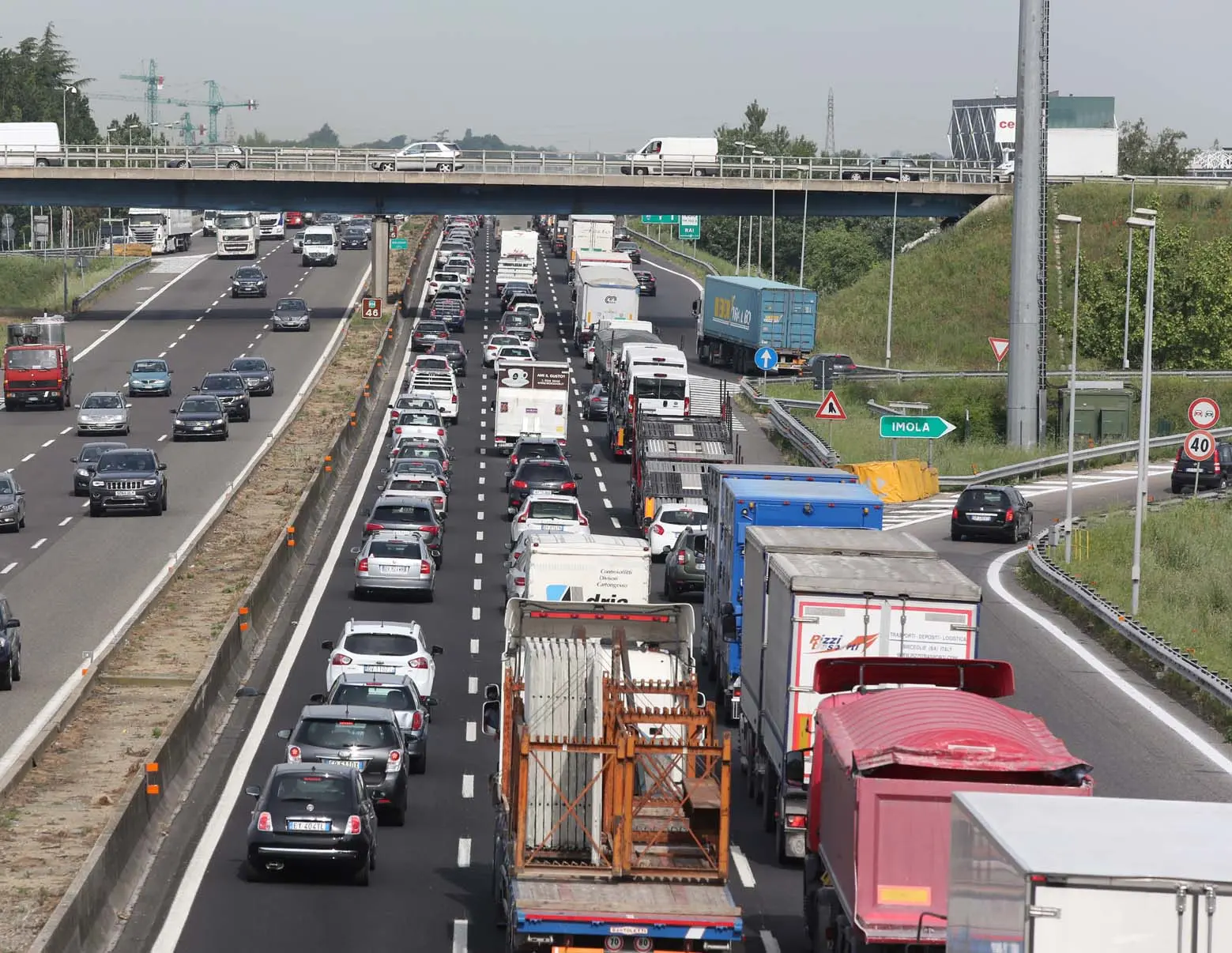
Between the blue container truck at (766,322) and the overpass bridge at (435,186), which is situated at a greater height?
the overpass bridge at (435,186)

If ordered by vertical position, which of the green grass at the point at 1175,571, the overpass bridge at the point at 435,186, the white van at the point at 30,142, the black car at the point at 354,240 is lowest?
the green grass at the point at 1175,571

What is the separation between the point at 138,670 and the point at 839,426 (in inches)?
1536

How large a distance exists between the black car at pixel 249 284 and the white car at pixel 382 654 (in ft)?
237

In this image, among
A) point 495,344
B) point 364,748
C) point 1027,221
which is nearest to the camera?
point 364,748

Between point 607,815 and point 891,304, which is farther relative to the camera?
point 891,304

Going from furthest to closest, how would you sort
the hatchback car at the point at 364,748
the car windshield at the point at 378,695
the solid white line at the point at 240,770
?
the car windshield at the point at 378,695
the hatchback car at the point at 364,748
the solid white line at the point at 240,770

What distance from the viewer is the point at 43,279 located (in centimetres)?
11494

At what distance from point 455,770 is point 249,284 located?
2993 inches

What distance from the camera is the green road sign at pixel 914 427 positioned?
1981 inches

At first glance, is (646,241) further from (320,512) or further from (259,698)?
(259,698)

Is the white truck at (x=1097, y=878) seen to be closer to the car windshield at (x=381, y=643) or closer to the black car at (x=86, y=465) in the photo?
the car windshield at (x=381, y=643)

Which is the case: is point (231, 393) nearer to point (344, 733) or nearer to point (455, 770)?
point (455, 770)

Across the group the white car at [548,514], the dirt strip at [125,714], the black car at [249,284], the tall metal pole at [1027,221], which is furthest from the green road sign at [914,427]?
the black car at [249,284]

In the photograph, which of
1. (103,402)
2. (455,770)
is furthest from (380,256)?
(455,770)
